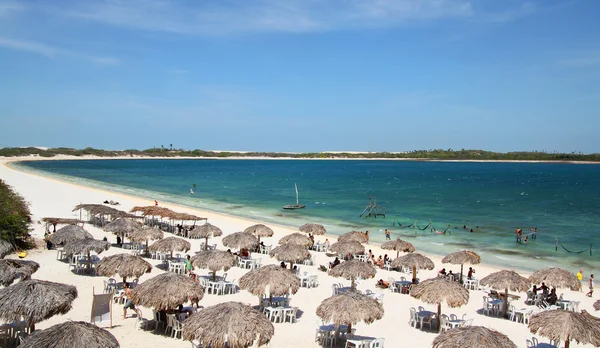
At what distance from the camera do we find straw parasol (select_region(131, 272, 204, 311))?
11.6 meters

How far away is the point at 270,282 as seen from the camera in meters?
13.1

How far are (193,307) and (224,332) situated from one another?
4334mm

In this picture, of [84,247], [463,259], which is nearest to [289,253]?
[463,259]

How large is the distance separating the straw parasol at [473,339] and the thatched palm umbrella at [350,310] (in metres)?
1.84

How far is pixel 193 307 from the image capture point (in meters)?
13.4

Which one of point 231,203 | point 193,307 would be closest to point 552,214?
point 231,203

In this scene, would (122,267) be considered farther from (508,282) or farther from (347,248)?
(508,282)

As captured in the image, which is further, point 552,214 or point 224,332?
point 552,214

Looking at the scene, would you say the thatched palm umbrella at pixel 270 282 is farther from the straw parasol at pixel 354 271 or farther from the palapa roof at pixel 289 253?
the palapa roof at pixel 289 253

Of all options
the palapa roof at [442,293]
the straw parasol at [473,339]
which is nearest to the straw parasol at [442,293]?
the palapa roof at [442,293]

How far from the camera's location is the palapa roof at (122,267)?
14188mm

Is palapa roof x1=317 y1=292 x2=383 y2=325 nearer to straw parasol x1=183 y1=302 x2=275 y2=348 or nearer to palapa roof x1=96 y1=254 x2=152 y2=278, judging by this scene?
straw parasol x1=183 y1=302 x2=275 y2=348

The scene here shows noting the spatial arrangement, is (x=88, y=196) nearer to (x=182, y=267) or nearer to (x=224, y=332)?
(x=182, y=267)

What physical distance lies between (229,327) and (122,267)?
6.27 metres
